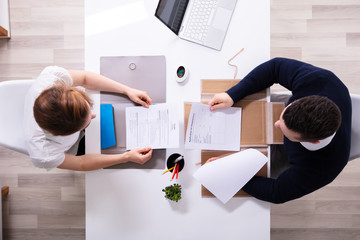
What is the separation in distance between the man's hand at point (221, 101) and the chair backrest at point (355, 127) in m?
0.53

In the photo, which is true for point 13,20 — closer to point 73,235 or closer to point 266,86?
point 73,235

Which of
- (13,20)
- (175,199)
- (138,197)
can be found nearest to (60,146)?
(138,197)

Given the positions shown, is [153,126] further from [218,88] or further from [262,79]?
[262,79]

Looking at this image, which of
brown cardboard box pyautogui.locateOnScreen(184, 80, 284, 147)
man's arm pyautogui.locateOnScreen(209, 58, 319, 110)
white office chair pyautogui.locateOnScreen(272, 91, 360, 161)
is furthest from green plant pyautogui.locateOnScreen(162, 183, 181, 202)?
white office chair pyautogui.locateOnScreen(272, 91, 360, 161)

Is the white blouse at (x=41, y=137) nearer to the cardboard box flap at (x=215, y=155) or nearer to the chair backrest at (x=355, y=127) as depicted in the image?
the cardboard box flap at (x=215, y=155)

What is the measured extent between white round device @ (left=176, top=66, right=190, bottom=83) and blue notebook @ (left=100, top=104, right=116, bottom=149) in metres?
0.33

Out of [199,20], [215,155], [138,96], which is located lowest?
[215,155]

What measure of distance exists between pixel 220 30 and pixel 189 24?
0.14m

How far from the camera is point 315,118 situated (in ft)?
2.73

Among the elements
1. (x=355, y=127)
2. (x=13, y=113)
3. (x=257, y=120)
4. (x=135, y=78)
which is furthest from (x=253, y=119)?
(x=13, y=113)

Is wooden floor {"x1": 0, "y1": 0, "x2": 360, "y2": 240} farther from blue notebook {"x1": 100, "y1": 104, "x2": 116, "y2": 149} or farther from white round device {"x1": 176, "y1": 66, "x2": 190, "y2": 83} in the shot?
white round device {"x1": 176, "y1": 66, "x2": 190, "y2": 83}

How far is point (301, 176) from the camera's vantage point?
100 centimetres

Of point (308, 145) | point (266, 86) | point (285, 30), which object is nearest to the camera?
point (308, 145)

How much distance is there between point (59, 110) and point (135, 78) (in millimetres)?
373
